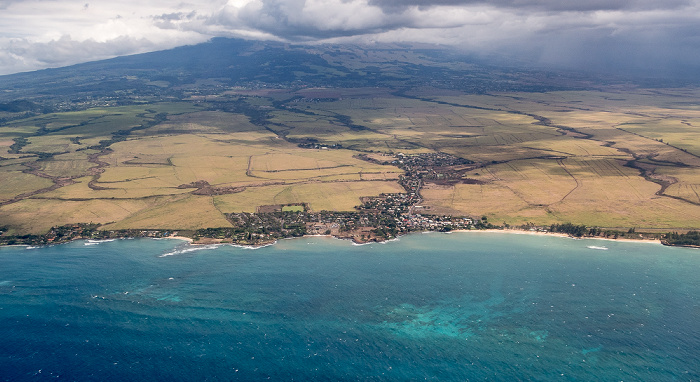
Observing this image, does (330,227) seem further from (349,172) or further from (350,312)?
(349,172)

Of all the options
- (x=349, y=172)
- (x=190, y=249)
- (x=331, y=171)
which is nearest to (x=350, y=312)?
(x=190, y=249)

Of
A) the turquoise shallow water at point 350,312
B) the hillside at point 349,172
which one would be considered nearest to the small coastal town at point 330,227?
the hillside at point 349,172

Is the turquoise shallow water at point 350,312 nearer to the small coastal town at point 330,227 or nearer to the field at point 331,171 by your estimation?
the small coastal town at point 330,227

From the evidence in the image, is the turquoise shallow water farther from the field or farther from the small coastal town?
the field

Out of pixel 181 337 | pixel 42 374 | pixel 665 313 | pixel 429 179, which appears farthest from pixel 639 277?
pixel 42 374

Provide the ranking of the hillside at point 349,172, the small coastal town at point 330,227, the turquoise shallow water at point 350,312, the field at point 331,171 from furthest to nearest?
the field at point 331,171 → the hillside at point 349,172 → the small coastal town at point 330,227 → the turquoise shallow water at point 350,312

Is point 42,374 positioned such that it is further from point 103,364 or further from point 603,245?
point 603,245

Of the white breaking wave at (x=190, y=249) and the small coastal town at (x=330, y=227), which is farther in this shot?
the small coastal town at (x=330, y=227)
